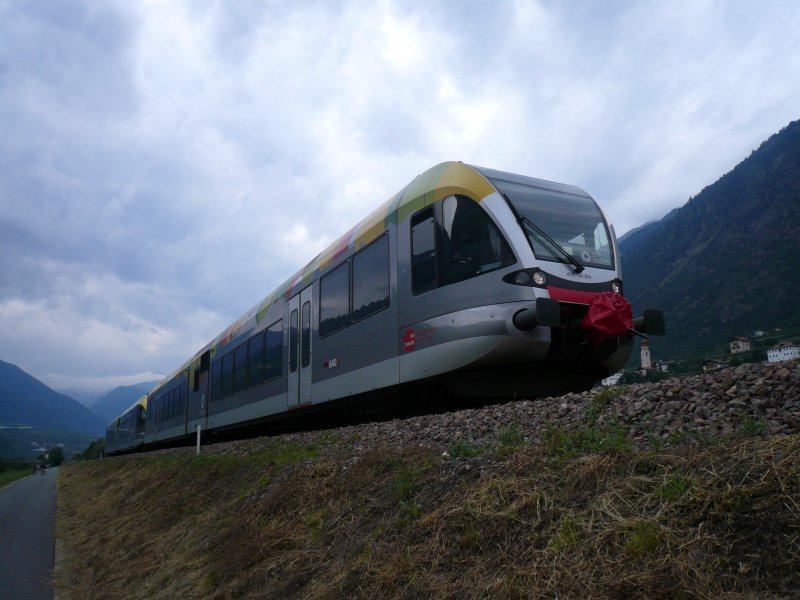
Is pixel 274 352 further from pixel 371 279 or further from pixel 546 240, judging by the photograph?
pixel 546 240

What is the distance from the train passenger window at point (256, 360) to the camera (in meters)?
14.3

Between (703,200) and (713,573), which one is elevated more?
(703,200)

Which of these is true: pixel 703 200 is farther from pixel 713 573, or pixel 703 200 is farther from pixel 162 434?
pixel 713 573

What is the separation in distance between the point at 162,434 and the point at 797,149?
120651 millimetres

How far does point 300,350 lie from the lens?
11820 mm

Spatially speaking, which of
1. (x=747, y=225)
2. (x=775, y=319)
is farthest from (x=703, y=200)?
(x=775, y=319)

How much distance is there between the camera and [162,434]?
27734mm

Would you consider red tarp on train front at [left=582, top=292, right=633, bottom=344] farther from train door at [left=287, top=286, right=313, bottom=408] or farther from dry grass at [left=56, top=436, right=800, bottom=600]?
train door at [left=287, top=286, right=313, bottom=408]

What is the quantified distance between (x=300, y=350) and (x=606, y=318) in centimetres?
636

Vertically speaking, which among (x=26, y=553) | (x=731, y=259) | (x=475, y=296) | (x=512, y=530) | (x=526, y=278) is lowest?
(x=26, y=553)

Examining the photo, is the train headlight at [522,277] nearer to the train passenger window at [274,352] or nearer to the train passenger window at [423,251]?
the train passenger window at [423,251]

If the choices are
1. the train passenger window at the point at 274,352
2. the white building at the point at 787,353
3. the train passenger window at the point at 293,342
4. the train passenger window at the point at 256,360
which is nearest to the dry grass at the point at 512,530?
the white building at the point at 787,353

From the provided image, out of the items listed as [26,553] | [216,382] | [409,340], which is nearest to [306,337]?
[409,340]

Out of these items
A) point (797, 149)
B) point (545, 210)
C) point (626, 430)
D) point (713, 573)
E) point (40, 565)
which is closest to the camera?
point (713, 573)
